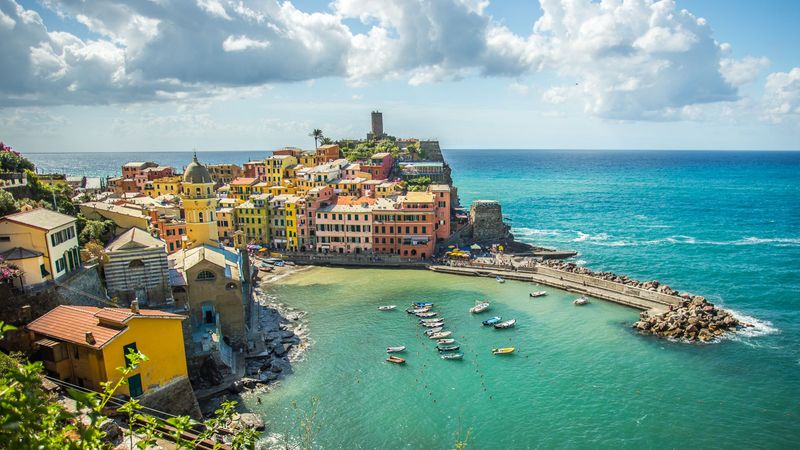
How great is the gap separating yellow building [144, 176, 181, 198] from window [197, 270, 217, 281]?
216 feet

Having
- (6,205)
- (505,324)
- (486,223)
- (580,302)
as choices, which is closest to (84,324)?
(6,205)

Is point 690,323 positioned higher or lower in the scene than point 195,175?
lower

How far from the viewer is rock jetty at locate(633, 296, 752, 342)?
4953 centimetres

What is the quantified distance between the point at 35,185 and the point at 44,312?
2480 cm

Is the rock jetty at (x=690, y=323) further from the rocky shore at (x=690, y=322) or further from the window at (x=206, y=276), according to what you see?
the window at (x=206, y=276)

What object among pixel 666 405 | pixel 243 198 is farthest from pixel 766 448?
pixel 243 198

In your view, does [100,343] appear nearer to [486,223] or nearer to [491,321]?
[491,321]

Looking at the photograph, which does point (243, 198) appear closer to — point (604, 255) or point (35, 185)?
point (35, 185)

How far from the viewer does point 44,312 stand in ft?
106

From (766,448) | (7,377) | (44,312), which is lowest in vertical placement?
(766,448)

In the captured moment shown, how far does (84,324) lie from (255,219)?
5540cm

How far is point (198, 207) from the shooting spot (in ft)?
170

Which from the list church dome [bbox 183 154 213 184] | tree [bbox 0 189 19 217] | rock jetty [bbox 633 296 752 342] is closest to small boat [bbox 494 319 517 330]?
rock jetty [bbox 633 296 752 342]

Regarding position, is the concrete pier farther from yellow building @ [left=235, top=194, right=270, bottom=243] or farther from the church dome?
the church dome
